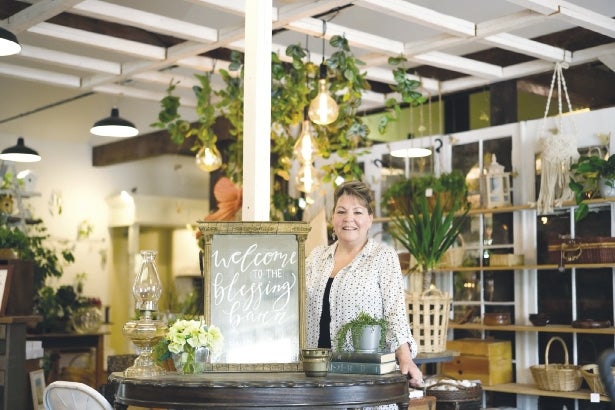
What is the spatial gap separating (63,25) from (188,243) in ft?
23.2

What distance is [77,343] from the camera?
31.1 feet

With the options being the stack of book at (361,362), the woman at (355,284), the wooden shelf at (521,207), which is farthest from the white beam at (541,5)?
the stack of book at (361,362)

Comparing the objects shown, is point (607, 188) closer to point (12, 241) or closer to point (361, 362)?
point (361, 362)

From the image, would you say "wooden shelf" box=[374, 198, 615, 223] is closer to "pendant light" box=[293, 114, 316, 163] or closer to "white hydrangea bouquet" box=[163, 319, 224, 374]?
"pendant light" box=[293, 114, 316, 163]

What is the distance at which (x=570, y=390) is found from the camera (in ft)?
21.8

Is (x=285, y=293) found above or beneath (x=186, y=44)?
beneath

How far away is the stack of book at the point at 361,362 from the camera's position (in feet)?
9.55

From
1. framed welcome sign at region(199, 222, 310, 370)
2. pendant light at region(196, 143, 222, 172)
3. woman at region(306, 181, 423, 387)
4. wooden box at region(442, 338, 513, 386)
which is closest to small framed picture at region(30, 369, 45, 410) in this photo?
pendant light at region(196, 143, 222, 172)

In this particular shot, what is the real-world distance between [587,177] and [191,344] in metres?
4.60

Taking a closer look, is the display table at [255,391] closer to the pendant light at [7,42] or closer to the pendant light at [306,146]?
the pendant light at [7,42]

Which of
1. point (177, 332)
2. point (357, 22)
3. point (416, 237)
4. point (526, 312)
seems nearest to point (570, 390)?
point (526, 312)

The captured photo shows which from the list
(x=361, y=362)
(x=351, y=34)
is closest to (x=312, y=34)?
(x=351, y=34)

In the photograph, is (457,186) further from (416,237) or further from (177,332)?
(177,332)

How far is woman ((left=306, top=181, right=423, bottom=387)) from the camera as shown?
136 inches
